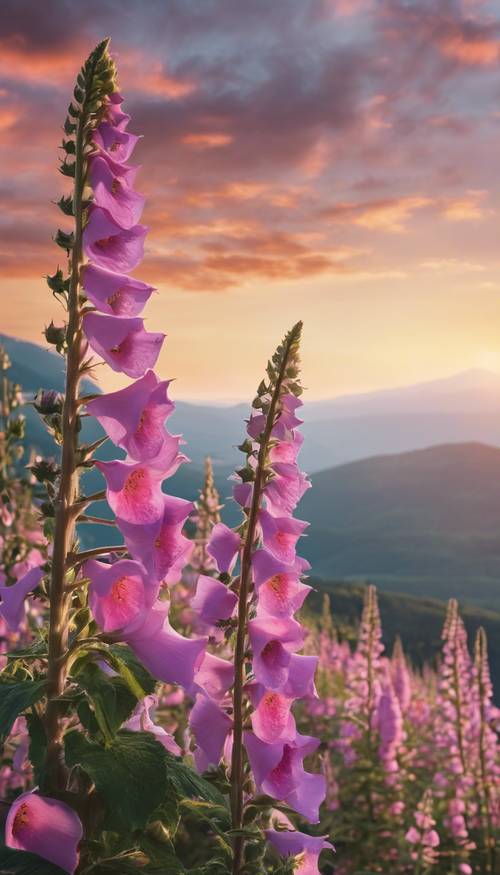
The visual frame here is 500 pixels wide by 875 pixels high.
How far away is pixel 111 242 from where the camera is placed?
5.67 ft

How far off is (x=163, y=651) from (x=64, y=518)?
0.33 metres

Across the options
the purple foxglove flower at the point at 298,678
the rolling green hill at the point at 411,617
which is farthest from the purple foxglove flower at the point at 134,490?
the rolling green hill at the point at 411,617

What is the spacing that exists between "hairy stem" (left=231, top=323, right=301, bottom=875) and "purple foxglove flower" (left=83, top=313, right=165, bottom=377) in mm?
618

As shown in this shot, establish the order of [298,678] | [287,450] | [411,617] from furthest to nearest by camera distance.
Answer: [411,617] → [287,450] → [298,678]

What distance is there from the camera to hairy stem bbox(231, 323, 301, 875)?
204 cm

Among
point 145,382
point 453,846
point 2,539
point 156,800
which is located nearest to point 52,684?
point 156,800

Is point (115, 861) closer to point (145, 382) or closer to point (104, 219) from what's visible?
point (145, 382)

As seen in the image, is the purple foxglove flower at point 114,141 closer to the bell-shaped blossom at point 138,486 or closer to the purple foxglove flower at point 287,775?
the bell-shaped blossom at point 138,486

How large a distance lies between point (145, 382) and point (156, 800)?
76 cm

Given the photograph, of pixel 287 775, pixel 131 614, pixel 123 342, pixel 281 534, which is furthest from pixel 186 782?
pixel 123 342

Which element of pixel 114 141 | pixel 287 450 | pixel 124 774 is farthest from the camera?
pixel 287 450

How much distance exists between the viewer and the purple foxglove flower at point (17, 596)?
5.86 feet

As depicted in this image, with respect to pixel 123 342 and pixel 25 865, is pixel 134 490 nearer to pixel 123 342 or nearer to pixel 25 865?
pixel 123 342

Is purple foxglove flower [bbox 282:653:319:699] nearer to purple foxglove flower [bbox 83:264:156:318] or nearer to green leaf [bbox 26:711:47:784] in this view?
green leaf [bbox 26:711:47:784]
